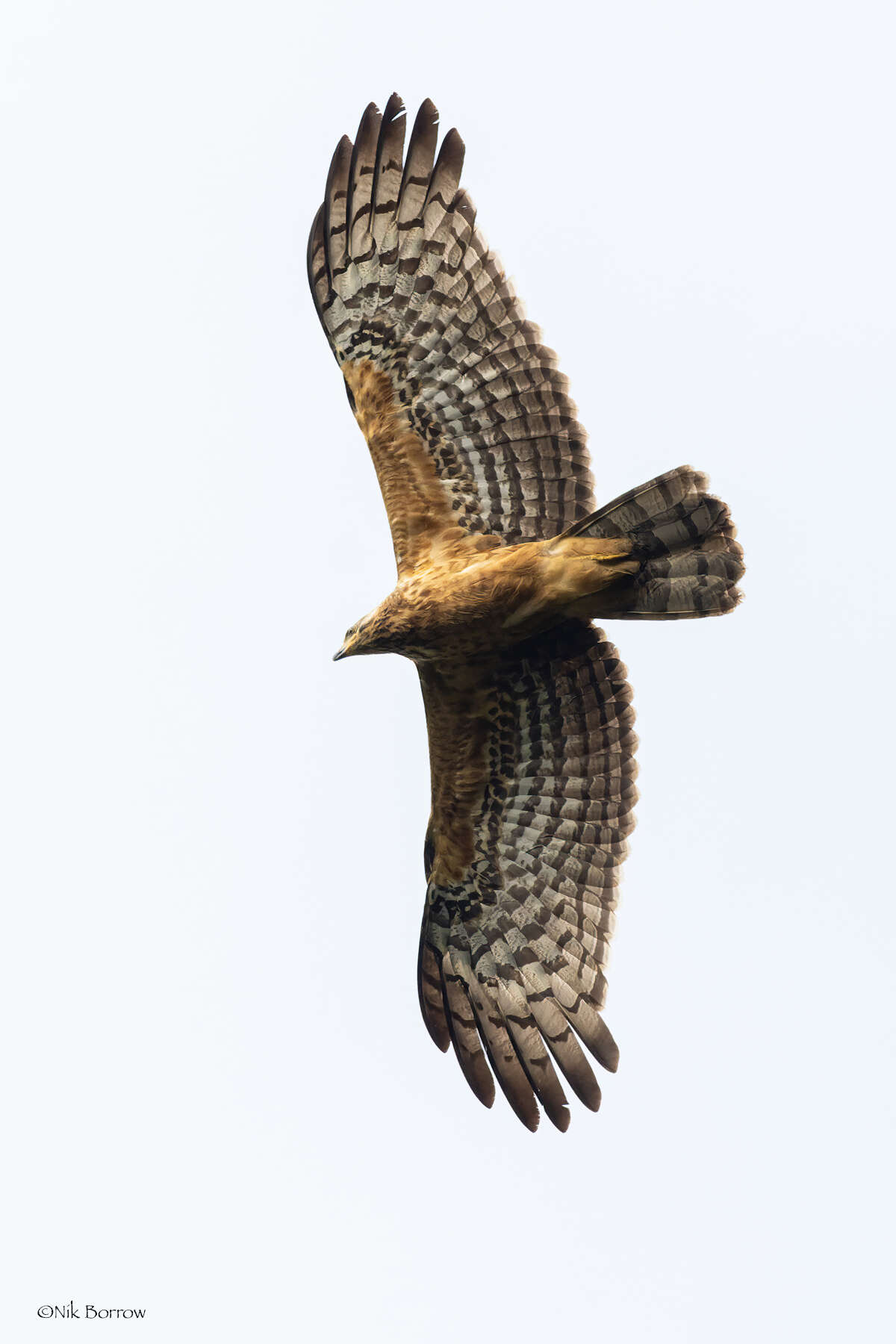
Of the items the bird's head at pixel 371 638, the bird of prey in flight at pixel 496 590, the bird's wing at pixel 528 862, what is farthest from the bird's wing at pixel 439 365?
the bird's wing at pixel 528 862

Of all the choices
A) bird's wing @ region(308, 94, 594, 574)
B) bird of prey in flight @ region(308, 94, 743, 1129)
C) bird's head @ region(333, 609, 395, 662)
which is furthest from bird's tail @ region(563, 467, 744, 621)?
bird's head @ region(333, 609, 395, 662)

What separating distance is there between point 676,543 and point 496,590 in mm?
936

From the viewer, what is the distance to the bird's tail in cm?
898

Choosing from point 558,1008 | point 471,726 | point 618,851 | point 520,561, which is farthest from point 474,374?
point 558,1008

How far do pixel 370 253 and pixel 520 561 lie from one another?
6.23ft

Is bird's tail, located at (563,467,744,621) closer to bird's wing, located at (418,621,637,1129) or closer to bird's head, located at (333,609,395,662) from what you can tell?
bird's wing, located at (418,621,637,1129)

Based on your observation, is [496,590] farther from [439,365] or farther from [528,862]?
[528,862]

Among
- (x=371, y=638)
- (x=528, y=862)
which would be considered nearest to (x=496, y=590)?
(x=371, y=638)

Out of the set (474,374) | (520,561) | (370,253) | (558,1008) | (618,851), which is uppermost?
(370,253)

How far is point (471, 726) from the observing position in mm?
9938

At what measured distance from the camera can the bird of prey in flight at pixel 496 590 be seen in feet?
30.3

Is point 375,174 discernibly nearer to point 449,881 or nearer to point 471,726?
point 471,726

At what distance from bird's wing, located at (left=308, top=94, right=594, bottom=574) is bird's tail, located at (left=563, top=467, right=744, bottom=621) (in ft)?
1.62

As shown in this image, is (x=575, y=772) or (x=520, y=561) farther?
(x=575, y=772)
